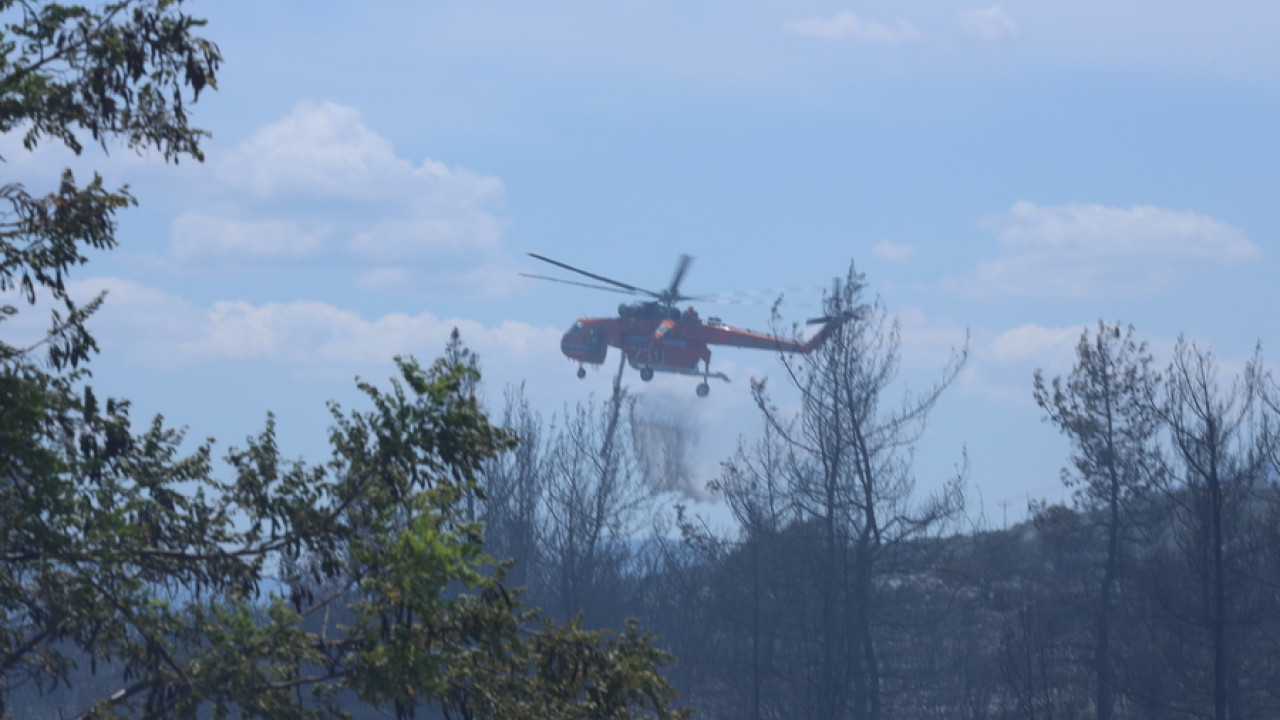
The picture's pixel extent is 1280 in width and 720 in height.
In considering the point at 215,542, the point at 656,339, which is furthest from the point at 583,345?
the point at 215,542

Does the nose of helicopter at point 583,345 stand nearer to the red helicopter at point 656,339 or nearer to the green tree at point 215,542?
the red helicopter at point 656,339

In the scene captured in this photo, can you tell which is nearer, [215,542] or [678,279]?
[215,542]

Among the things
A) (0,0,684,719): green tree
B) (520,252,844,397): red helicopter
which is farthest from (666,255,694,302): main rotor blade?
(0,0,684,719): green tree

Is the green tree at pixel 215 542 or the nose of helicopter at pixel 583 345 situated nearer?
the green tree at pixel 215 542

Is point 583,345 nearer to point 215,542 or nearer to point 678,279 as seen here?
point 678,279

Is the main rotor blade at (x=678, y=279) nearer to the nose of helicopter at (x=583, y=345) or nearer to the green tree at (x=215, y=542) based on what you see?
the nose of helicopter at (x=583, y=345)

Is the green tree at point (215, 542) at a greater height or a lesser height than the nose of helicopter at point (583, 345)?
lesser

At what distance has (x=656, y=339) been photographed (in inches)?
1802

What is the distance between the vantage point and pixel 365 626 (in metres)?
7.83

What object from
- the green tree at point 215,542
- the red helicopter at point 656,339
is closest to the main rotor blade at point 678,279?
the red helicopter at point 656,339

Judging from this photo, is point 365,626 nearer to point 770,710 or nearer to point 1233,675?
point 1233,675

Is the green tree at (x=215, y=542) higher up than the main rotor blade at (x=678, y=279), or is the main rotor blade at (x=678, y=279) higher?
the main rotor blade at (x=678, y=279)

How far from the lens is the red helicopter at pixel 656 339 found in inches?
1804

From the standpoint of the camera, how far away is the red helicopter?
45.8m
